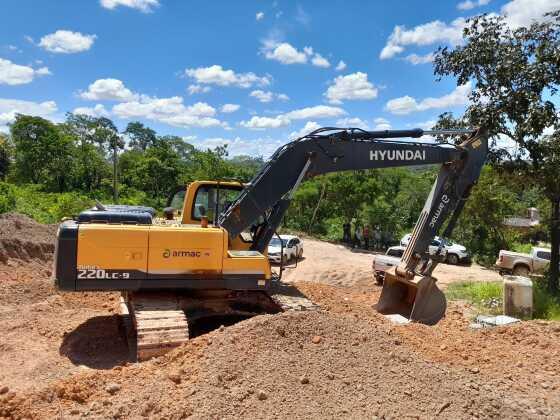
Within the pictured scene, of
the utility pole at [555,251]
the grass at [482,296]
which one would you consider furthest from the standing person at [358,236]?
the utility pole at [555,251]

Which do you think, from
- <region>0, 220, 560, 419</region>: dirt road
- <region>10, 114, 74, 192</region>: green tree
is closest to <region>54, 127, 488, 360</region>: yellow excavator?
<region>0, 220, 560, 419</region>: dirt road

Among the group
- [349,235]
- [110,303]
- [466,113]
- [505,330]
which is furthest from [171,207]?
[349,235]

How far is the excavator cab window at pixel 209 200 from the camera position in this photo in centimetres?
876

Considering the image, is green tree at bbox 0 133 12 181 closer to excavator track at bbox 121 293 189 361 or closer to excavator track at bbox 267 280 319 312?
excavator track at bbox 267 280 319 312

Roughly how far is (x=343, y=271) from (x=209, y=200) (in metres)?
12.1

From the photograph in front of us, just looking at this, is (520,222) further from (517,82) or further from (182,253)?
(182,253)

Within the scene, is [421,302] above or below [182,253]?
below

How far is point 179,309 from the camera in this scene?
293 inches

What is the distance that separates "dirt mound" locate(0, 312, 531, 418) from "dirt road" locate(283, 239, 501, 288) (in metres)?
10.9

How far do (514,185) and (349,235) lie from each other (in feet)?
56.0

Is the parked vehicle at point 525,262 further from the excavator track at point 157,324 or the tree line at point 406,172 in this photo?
the excavator track at point 157,324

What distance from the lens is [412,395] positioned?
17.8ft

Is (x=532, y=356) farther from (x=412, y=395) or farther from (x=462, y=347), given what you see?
(x=412, y=395)

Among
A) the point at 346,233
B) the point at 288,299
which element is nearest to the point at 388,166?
the point at 288,299
